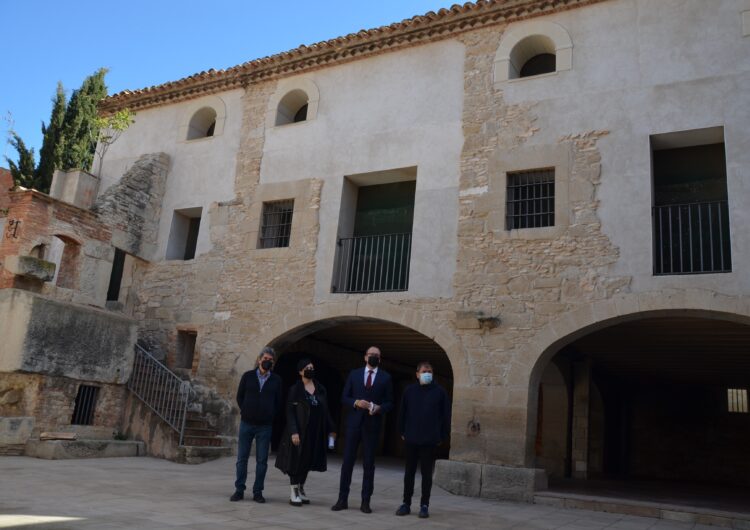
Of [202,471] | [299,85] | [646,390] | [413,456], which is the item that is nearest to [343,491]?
[413,456]

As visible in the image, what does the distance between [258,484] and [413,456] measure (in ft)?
5.28

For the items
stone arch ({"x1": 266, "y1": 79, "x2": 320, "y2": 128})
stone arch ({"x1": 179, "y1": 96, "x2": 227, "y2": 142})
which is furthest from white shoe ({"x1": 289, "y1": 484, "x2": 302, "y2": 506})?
stone arch ({"x1": 179, "y1": 96, "x2": 227, "y2": 142})

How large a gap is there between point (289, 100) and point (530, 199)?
18.8 ft

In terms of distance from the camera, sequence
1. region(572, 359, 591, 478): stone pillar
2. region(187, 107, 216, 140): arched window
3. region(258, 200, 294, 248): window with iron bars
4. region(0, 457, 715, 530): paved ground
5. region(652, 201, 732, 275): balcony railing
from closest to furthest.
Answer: region(0, 457, 715, 530): paved ground < region(652, 201, 732, 275): balcony railing < region(258, 200, 294, 248): window with iron bars < region(572, 359, 591, 478): stone pillar < region(187, 107, 216, 140): arched window

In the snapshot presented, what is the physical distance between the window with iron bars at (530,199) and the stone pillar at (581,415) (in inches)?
185

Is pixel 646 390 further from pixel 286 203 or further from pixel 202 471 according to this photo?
pixel 202 471

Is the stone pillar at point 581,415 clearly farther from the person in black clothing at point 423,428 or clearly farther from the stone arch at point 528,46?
the person in black clothing at point 423,428

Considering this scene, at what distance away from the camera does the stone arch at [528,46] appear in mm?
10539

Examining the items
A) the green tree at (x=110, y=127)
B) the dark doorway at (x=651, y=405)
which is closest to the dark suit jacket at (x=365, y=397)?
the dark doorway at (x=651, y=405)

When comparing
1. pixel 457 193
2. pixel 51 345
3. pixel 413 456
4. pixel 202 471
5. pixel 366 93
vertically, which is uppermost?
pixel 366 93

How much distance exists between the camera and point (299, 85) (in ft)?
43.2

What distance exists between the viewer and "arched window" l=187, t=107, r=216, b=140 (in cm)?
1448

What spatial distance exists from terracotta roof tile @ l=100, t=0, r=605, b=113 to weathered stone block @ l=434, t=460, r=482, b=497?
7311 millimetres

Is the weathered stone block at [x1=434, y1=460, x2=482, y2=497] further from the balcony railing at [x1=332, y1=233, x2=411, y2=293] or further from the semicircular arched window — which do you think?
the semicircular arched window
